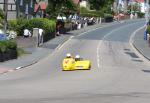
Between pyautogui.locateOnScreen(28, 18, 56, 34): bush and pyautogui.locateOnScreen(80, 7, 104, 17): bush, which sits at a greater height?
pyautogui.locateOnScreen(80, 7, 104, 17): bush

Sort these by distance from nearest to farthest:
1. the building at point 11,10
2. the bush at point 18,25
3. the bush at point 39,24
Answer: the bush at point 18,25 → the bush at point 39,24 → the building at point 11,10

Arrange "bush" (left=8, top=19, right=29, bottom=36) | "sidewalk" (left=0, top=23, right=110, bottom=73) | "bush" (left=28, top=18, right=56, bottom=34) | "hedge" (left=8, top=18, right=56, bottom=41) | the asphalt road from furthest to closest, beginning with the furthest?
"bush" (left=28, top=18, right=56, bottom=34), "hedge" (left=8, top=18, right=56, bottom=41), "bush" (left=8, top=19, right=29, bottom=36), "sidewalk" (left=0, top=23, right=110, bottom=73), the asphalt road

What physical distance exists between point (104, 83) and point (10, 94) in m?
6.99

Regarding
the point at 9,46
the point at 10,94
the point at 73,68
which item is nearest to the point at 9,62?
the point at 9,46

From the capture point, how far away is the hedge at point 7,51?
39.3m

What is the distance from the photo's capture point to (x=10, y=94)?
2189cm

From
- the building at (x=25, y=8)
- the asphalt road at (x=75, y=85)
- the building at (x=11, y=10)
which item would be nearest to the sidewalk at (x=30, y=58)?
the asphalt road at (x=75, y=85)

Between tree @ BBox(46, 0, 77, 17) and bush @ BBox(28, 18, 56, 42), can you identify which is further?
tree @ BBox(46, 0, 77, 17)

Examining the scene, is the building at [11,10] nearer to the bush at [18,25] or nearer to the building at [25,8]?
the building at [25,8]

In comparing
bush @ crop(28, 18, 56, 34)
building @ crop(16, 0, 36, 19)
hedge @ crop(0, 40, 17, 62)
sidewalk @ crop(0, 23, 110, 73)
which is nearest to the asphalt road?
sidewalk @ crop(0, 23, 110, 73)

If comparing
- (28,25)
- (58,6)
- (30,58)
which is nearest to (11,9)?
(58,6)

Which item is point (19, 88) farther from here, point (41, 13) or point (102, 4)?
point (102, 4)

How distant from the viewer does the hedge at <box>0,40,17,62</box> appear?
1547 inches

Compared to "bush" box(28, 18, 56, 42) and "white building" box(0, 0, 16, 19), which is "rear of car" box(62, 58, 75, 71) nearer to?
"bush" box(28, 18, 56, 42)
